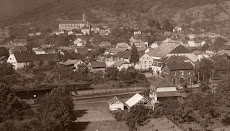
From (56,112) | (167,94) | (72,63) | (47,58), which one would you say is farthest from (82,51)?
(56,112)

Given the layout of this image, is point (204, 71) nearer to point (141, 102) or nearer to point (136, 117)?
point (141, 102)

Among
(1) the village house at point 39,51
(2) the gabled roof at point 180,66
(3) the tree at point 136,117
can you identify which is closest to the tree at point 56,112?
(3) the tree at point 136,117

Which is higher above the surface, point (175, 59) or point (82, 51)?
point (82, 51)

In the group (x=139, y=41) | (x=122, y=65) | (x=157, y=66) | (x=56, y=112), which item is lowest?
(x=56, y=112)

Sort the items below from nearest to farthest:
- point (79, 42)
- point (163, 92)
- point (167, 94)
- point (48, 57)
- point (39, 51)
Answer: point (167, 94)
point (163, 92)
point (48, 57)
point (39, 51)
point (79, 42)

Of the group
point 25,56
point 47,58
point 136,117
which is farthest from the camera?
point 47,58

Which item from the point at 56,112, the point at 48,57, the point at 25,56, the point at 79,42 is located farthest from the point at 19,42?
the point at 56,112

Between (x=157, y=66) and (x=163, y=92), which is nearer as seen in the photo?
(x=163, y=92)
